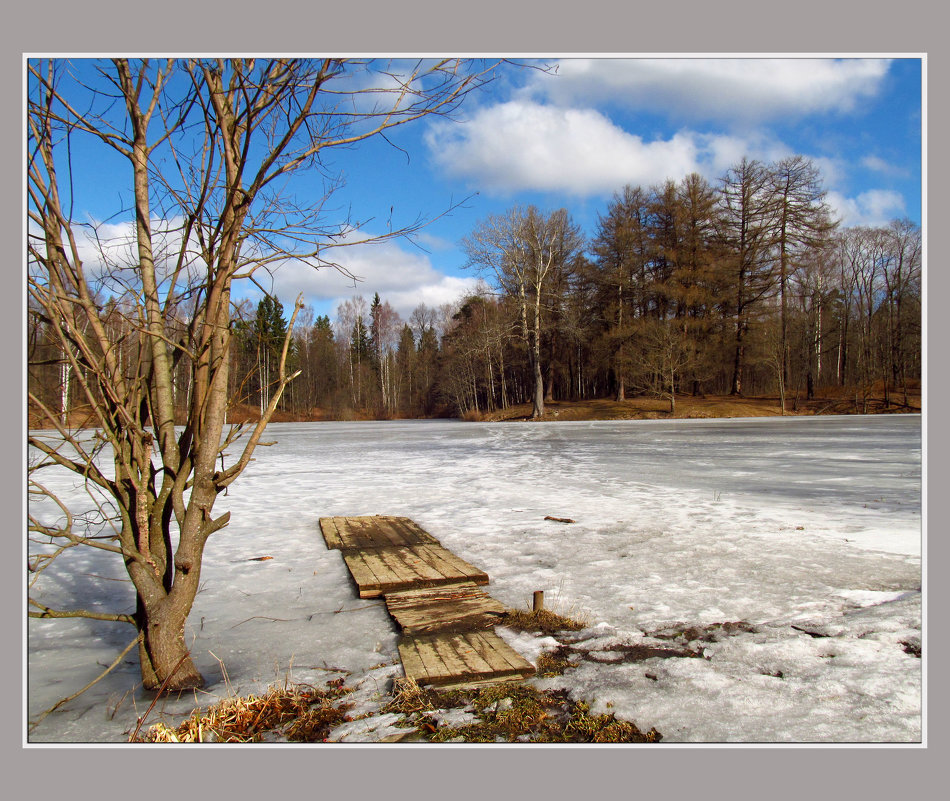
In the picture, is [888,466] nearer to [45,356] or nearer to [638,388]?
[45,356]

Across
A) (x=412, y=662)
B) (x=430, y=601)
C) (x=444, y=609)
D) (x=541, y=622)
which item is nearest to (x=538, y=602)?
(x=541, y=622)

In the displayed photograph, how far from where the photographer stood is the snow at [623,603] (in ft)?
8.43

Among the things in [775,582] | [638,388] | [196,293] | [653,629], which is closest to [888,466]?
[775,582]

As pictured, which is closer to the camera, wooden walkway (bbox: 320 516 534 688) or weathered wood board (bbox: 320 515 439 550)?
wooden walkway (bbox: 320 516 534 688)

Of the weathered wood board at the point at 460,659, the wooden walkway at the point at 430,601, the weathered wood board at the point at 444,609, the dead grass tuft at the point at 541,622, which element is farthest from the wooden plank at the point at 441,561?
the weathered wood board at the point at 460,659

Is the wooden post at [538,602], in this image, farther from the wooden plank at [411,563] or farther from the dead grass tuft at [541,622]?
the wooden plank at [411,563]

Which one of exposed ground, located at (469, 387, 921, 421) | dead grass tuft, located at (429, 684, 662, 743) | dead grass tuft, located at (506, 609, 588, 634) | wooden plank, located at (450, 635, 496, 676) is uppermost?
exposed ground, located at (469, 387, 921, 421)

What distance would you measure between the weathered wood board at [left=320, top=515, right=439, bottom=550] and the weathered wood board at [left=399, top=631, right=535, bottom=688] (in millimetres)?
2253

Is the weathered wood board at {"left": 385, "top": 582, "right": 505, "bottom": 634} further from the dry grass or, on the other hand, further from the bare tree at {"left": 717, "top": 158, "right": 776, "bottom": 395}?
the bare tree at {"left": 717, "top": 158, "right": 776, "bottom": 395}

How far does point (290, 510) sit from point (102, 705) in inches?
188

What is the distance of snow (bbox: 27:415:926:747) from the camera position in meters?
2.57

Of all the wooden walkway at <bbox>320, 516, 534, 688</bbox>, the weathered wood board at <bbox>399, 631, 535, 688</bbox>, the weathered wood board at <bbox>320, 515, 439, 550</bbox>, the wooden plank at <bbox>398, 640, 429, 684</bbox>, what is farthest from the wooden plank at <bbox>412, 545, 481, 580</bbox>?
the wooden plank at <bbox>398, 640, 429, 684</bbox>

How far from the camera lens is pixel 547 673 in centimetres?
285

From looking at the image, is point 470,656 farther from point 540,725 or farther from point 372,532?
point 372,532
